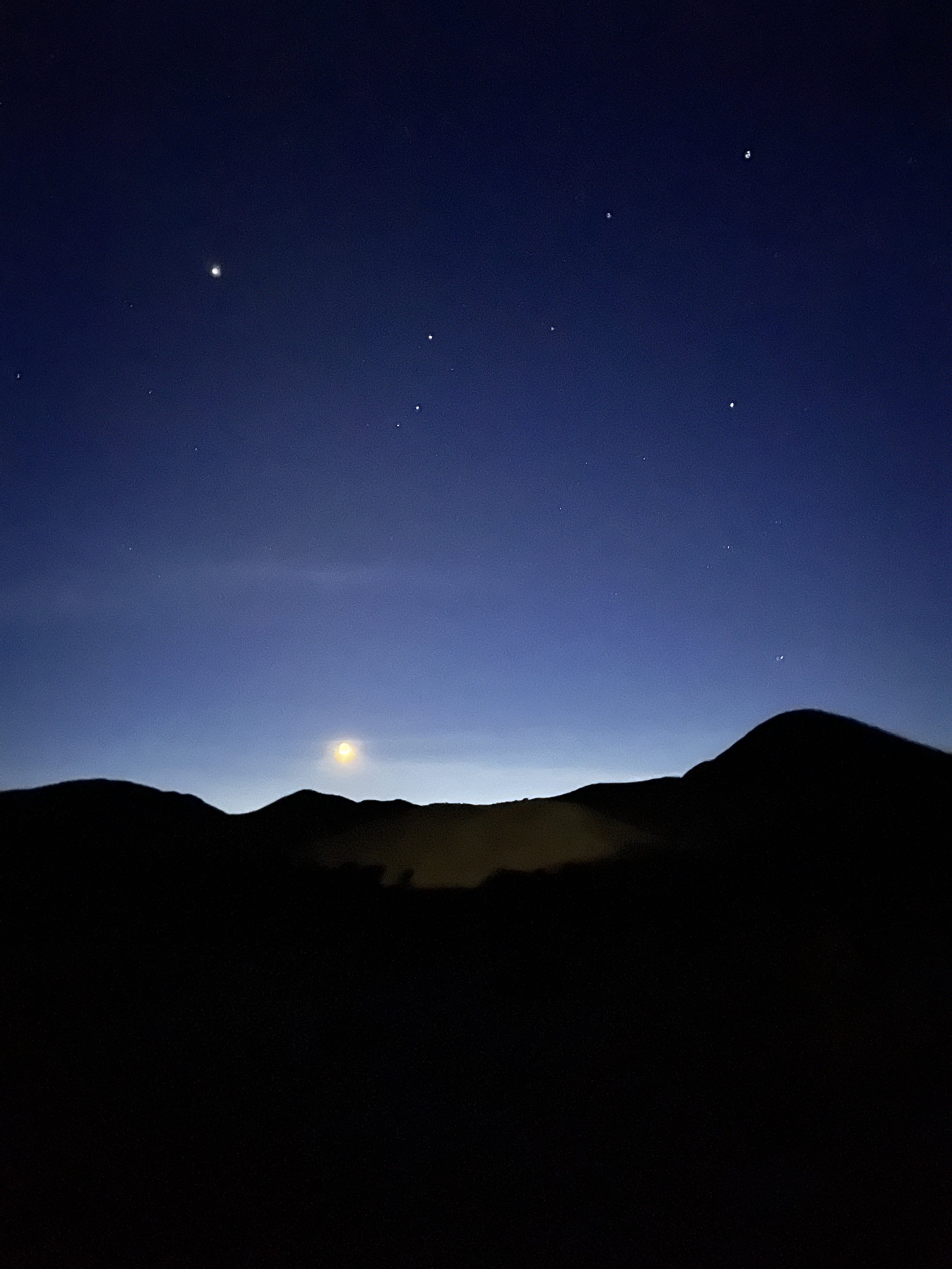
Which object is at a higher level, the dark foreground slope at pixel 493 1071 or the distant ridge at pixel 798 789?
the distant ridge at pixel 798 789

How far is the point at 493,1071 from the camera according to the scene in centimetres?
855

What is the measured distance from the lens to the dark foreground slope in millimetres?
5965

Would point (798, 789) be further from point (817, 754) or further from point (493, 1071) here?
point (493, 1071)

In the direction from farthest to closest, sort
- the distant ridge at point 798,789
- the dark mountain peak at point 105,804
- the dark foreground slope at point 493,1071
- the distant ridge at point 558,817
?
the dark mountain peak at point 105,804, the distant ridge at point 798,789, the distant ridge at point 558,817, the dark foreground slope at point 493,1071

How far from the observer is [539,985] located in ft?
34.1

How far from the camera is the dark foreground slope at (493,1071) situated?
596cm

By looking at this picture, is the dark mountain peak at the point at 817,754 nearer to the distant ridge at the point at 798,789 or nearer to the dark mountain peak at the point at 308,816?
→ the distant ridge at the point at 798,789

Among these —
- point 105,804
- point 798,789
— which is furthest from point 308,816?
point 798,789

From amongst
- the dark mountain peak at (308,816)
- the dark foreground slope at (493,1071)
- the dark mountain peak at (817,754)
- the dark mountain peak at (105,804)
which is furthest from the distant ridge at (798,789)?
the dark mountain peak at (105,804)

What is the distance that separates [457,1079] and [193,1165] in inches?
98.4

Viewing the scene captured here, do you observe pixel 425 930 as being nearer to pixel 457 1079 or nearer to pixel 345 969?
pixel 345 969

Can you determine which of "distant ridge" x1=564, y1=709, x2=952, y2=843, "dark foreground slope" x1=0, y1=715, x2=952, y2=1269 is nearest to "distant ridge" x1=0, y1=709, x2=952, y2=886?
"distant ridge" x1=564, y1=709, x2=952, y2=843

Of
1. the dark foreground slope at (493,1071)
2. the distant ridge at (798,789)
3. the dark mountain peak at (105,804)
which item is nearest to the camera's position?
the dark foreground slope at (493,1071)

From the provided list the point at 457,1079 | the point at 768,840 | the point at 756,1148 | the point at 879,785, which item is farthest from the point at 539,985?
the point at 879,785
